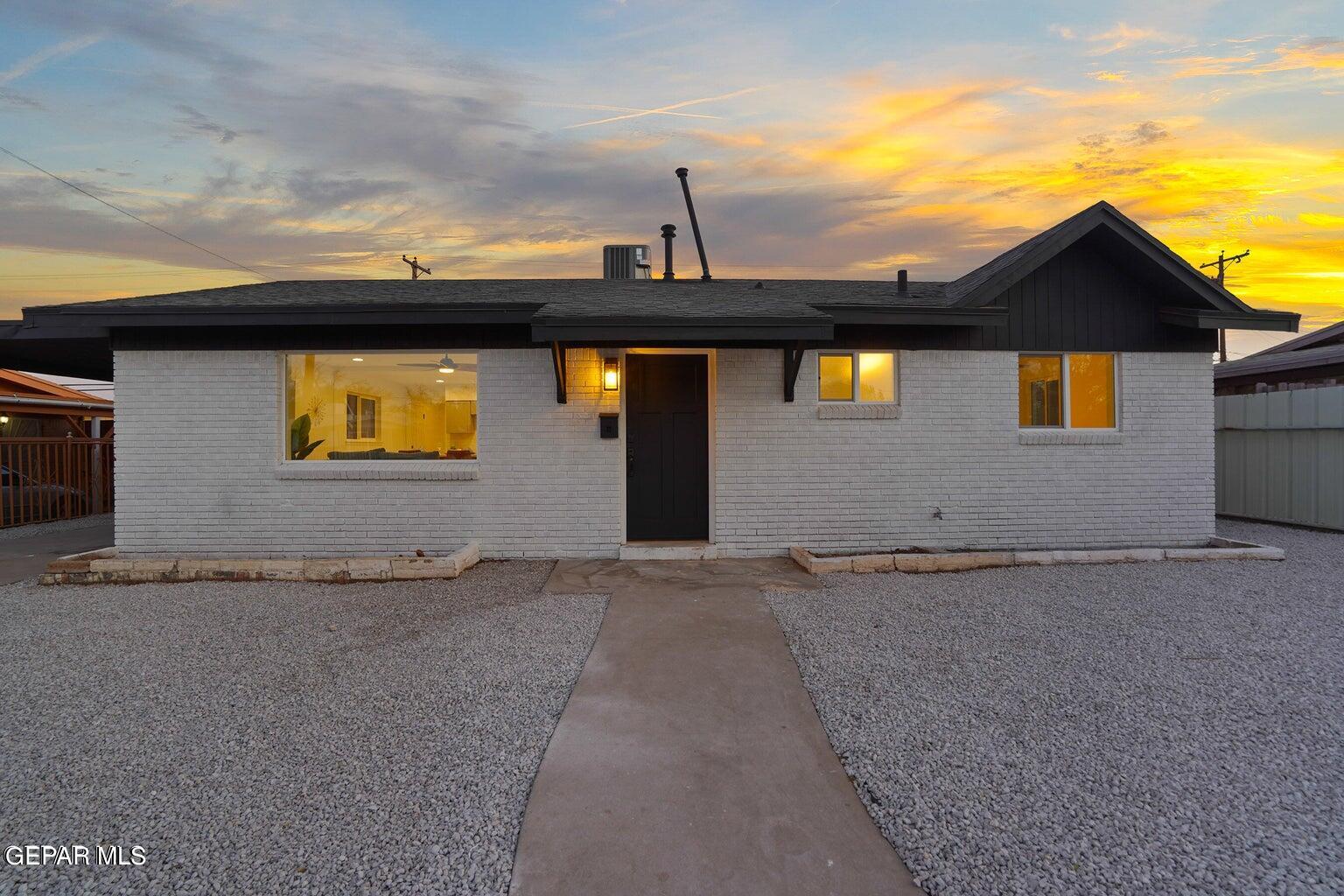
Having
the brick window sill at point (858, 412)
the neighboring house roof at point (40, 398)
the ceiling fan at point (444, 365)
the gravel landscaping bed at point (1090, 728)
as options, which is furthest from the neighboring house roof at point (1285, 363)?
the neighboring house roof at point (40, 398)

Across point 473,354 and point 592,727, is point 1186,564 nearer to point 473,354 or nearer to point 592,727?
point 592,727

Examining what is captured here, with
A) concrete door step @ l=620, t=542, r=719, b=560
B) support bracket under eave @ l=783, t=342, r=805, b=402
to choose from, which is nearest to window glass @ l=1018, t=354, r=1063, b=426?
support bracket under eave @ l=783, t=342, r=805, b=402

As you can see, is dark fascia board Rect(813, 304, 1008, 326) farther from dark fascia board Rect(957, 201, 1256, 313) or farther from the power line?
the power line

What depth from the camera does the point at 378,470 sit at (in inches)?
262

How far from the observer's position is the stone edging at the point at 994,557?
6.15 m

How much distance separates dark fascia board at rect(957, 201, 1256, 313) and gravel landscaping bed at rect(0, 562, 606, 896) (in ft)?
18.8

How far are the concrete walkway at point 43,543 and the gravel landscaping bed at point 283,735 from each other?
2159 mm

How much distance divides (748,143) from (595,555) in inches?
305

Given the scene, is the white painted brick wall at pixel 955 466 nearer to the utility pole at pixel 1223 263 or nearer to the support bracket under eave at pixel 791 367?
the support bracket under eave at pixel 791 367

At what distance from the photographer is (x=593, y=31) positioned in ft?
28.7

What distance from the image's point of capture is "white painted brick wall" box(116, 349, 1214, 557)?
6.61 metres

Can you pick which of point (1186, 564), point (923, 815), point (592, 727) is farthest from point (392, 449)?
point (1186, 564)

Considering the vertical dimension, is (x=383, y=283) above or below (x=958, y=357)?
above

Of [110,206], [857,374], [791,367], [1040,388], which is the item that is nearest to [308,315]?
[791,367]
